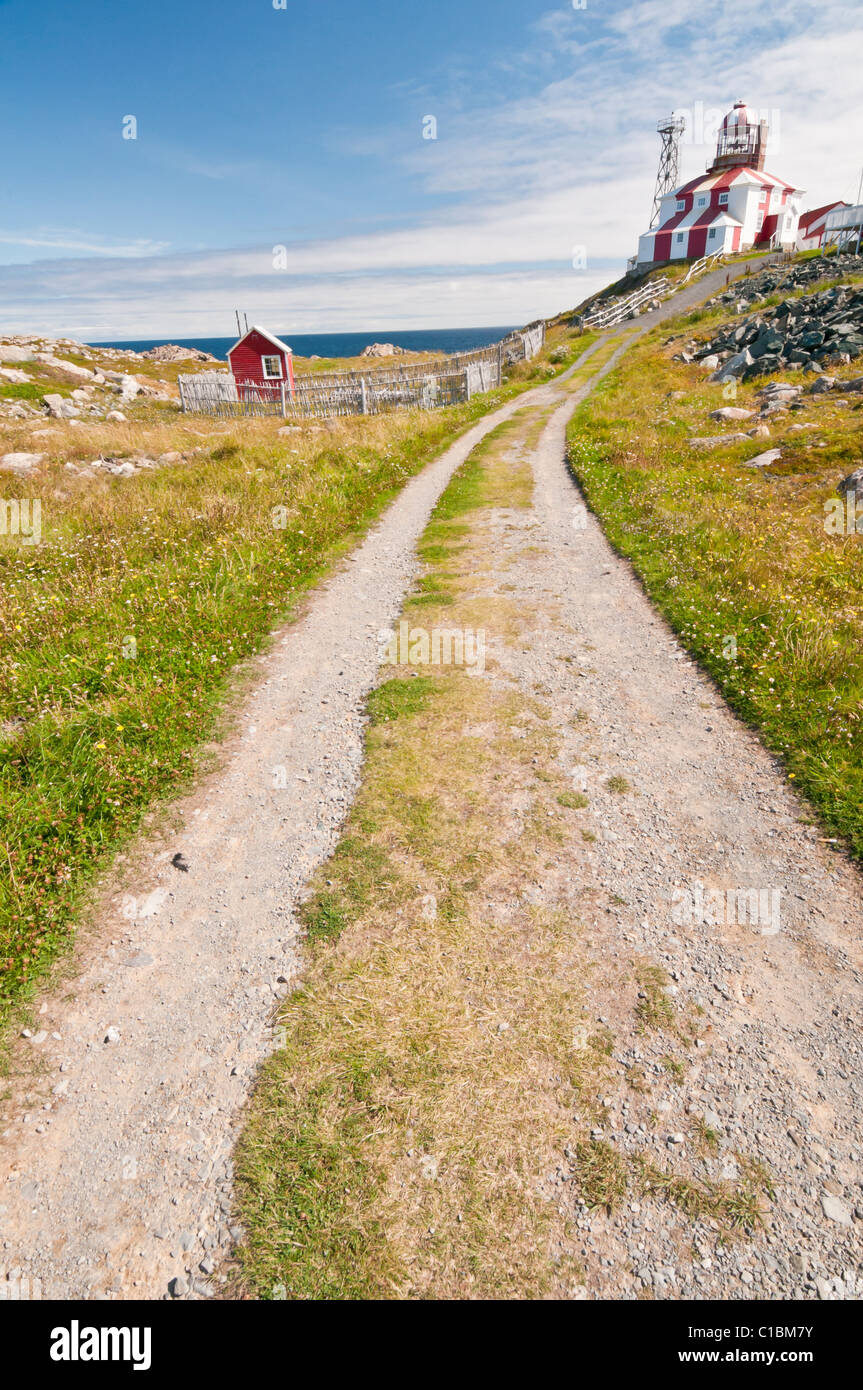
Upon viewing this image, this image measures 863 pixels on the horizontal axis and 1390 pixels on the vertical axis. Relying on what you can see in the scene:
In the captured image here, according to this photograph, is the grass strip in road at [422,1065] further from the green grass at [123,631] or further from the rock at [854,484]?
the rock at [854,484]

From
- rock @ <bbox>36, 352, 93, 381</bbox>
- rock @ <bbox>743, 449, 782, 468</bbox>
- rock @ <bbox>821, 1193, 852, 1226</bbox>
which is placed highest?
rock @ <bbox>36, 352, 93, 381</bbox>

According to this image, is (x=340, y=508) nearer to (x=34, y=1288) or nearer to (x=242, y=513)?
(x=242, y=513)

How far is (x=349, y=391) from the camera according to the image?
3456 centimetres

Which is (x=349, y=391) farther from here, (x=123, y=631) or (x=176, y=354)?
(x=176, y=354)

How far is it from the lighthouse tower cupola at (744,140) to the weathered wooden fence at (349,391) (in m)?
61.8

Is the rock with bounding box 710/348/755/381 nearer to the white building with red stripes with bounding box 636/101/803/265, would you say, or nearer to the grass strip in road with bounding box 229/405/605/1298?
the grass strip in road with bounding box 229/405/605/1298

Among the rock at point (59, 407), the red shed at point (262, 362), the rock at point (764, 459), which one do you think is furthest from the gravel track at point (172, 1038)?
the rock at point (59, 407)

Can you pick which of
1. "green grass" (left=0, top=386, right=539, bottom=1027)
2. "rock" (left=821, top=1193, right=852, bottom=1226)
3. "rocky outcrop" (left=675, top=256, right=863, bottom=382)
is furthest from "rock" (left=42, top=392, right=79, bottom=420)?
"rock" (left=821, top=1193, right=852, bottom=1226)

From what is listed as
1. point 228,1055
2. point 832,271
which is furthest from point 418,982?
point 832,271

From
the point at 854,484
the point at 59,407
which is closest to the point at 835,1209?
the point at 854,484

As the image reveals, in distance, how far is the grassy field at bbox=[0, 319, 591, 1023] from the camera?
5785mm

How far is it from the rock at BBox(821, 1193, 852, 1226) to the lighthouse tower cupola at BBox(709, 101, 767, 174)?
101506 mm

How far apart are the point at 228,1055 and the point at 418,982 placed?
1.33m

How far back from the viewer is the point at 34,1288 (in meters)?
3.24
